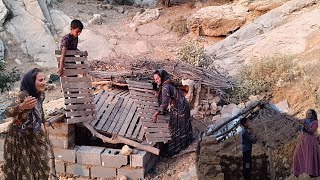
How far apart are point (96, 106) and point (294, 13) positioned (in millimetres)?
6907

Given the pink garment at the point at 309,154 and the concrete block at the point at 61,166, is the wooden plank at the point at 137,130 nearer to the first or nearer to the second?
the concrete block at the point at 61,166

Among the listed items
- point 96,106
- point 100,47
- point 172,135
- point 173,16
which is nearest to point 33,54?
point 100,47

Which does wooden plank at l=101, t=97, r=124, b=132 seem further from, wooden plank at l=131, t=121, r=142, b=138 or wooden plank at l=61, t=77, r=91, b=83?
wooden plank at l=61, t=77, r=91, b=83

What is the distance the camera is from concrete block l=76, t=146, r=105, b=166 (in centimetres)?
619

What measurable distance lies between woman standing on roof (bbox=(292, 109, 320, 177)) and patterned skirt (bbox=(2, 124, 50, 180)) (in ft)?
8.90

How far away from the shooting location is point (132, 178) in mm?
6180

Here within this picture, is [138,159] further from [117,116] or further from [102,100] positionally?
[102,100]

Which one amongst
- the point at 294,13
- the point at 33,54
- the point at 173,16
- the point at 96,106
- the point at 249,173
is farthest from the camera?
the point at 173,16

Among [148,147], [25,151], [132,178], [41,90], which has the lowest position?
[132,178]

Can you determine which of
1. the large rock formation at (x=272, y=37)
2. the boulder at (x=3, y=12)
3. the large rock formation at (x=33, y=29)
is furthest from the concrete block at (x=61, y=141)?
the boulder at (x=3, y=12)

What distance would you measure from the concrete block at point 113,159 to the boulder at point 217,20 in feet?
30.0

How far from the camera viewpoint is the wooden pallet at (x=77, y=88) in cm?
638

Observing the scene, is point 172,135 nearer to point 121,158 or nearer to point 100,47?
point 121,158

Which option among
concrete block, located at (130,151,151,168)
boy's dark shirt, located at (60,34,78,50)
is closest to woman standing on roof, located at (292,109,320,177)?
concrete block, located at (130,151,151,168)
